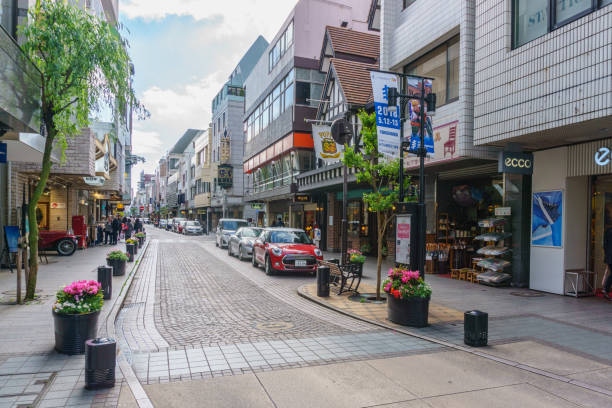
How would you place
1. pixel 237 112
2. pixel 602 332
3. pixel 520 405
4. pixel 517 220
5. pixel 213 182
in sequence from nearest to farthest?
pixel 520 405 < pixel 602 332 < pixel 517 220 < pixel 237 112 < pixel 213 182

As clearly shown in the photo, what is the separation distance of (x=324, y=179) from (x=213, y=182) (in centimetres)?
3788

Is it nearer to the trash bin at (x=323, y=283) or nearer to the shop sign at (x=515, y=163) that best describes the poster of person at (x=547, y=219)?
the shop sign at (x=515, y=163)

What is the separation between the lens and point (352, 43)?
24188mm

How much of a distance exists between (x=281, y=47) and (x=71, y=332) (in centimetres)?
2732

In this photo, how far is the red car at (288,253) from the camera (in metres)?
14.3

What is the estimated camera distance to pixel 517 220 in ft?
40.3

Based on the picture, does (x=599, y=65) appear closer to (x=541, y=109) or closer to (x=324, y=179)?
(x=541, y=109)

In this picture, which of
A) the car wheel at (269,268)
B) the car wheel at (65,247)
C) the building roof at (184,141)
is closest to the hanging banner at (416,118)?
the car wheel at (269,268)

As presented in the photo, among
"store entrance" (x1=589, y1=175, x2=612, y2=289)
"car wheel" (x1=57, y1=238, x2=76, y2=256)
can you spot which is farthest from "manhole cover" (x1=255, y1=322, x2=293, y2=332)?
"car wheel" (x1=57, y1=238, x2=76, y2=256)

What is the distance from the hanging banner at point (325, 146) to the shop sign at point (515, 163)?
7201 mm

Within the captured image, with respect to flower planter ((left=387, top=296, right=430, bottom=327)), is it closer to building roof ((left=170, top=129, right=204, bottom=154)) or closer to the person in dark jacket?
the person in dark jacket

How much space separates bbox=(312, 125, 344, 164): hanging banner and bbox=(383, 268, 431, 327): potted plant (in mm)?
10106

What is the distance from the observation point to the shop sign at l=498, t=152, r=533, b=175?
11.2 meters

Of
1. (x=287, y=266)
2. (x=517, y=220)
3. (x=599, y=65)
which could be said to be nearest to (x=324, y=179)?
(x=287, y=266)
